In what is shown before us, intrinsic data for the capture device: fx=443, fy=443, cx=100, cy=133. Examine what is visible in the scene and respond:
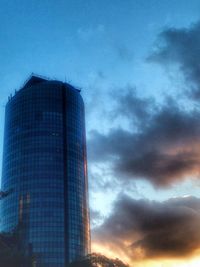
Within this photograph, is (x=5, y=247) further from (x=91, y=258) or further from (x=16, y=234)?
(x=91, y=258)

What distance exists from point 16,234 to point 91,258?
27.4m

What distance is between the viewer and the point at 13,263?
131375 mm

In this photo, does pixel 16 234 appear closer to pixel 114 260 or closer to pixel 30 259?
pixel 30 259

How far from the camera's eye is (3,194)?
458 feet

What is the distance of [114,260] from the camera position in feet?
484

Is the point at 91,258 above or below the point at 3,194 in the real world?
below

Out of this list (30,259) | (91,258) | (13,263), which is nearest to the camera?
(13,263)

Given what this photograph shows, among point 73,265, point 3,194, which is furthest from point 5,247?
point 73,265

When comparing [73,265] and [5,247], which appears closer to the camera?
[5,247]

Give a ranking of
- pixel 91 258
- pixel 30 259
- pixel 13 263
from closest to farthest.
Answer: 1. pixel 13 263
2. pixel 30 259
3. pixel 91 258

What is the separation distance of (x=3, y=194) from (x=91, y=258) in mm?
39452

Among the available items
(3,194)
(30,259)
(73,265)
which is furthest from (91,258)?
(3,194)

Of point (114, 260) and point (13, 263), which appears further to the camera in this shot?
point (114, 260)

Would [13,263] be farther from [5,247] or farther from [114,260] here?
[114,260]
